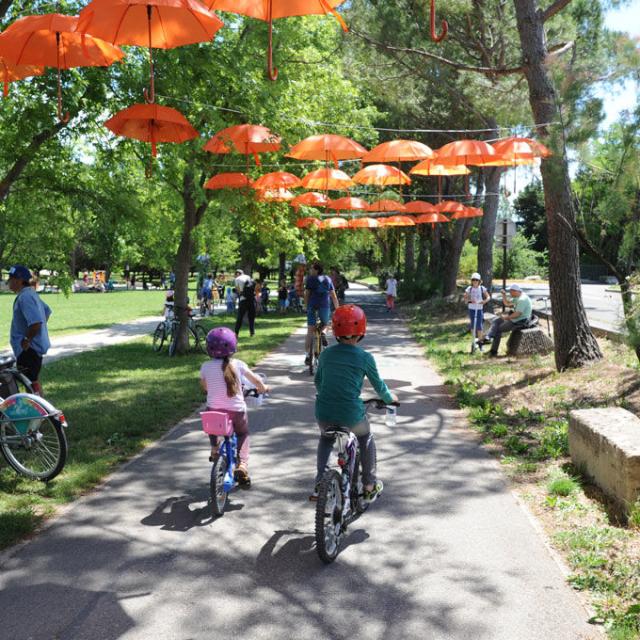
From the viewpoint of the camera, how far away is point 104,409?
9.27m

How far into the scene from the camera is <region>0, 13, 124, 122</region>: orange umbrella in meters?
6.70

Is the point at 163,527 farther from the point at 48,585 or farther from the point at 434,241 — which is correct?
the point at 434,241

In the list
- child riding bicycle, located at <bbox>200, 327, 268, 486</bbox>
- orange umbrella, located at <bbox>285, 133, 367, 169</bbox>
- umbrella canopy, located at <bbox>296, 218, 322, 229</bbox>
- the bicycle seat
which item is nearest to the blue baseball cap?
the bicycle seat

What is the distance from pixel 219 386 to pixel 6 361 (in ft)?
9.04

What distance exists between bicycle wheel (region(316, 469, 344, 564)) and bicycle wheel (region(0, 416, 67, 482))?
8.54ft

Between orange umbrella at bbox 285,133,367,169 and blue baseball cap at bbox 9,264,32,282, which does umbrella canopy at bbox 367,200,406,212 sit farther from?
blue baseball cap at bbox 9,264,32,282

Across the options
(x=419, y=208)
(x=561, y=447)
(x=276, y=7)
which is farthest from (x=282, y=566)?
(x=419, y=208)

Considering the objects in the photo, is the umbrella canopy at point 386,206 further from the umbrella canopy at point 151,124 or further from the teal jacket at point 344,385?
the teal jacket at point 344,385

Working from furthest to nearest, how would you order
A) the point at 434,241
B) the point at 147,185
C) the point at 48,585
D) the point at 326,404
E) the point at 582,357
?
1. the point at 434,241
2. the point at 147,185
3. the point at 582,357
4. the point at 326,404
5. the point at 48,585

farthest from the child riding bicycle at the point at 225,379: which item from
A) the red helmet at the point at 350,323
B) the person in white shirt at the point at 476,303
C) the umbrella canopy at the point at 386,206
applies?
the umbrella canopy at the point at 386,206

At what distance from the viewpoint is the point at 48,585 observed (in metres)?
4.09

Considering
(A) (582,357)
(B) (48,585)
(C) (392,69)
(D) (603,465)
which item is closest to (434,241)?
(C) (392,69)

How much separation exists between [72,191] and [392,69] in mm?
10746

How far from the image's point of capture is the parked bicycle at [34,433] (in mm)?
5988
